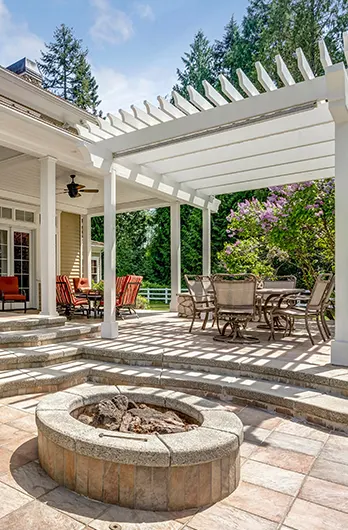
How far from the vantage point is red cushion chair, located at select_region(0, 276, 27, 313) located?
7.73 meters

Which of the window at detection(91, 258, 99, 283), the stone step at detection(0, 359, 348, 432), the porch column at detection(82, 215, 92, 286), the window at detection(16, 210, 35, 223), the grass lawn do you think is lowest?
the grass lawn

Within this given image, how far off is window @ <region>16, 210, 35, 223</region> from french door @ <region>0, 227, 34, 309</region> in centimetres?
25

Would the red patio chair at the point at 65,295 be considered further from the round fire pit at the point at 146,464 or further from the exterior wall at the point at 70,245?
the round fire pit at the point at 146,464

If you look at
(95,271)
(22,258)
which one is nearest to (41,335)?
(22,258)

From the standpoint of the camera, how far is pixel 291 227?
7.52 meters

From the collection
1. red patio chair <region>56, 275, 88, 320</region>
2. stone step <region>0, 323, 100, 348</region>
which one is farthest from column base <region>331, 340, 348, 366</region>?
red patio chair <region>56, 275, 88, 320</region>

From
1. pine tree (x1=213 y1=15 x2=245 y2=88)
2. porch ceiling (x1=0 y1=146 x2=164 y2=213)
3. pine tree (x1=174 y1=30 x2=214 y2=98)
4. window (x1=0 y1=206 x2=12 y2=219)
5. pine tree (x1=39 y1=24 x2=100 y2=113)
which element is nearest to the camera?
porch ceiling (x1=0 y1=146 x2=164 y2=213)

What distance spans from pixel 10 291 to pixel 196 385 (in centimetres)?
580

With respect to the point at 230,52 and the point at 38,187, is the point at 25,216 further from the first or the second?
the point at 230,52

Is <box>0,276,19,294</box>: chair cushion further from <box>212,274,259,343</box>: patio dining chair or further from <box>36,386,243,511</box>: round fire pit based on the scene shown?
<box>36,386,243,511</box>: round fire pit

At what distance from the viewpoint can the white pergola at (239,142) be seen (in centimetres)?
392

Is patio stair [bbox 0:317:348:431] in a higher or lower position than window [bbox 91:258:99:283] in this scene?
lower

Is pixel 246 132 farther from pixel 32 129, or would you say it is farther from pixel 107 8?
pixel 107 8

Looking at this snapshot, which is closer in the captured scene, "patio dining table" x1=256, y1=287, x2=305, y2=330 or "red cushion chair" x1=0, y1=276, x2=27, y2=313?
"patio dining table" x1=256, y1=287, x2=305, y2=330
